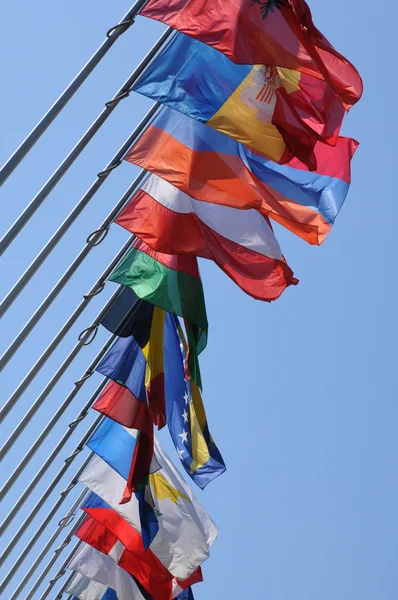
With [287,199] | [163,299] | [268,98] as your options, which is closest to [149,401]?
[163,299]

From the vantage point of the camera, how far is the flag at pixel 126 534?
63.4 ft

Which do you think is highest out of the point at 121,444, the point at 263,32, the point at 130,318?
the point at 263,32

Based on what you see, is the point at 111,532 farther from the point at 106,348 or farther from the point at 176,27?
the point at 176,27

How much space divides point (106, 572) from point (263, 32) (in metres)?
11.9

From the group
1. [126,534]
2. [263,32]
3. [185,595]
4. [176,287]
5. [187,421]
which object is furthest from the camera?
[185,595]

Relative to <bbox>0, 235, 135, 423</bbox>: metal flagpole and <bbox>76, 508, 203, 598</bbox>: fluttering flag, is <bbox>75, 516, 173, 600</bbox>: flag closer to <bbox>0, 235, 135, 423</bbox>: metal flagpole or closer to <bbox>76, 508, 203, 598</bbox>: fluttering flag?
<bbox>76, 508, 203, 598</bbox>: fluttering flag

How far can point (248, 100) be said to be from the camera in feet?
43.9

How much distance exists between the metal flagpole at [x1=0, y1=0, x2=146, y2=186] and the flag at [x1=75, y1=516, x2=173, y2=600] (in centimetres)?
897

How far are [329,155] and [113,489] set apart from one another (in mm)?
7617

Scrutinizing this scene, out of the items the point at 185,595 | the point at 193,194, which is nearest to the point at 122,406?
the point at 193,194

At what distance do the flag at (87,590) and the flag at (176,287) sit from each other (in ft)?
28.3

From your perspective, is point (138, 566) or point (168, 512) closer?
point (168, 512)

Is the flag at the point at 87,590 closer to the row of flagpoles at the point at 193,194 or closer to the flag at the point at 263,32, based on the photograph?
the row of flagpoles at the point at 193,194

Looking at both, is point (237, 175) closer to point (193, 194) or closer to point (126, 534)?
point (193, 194)
